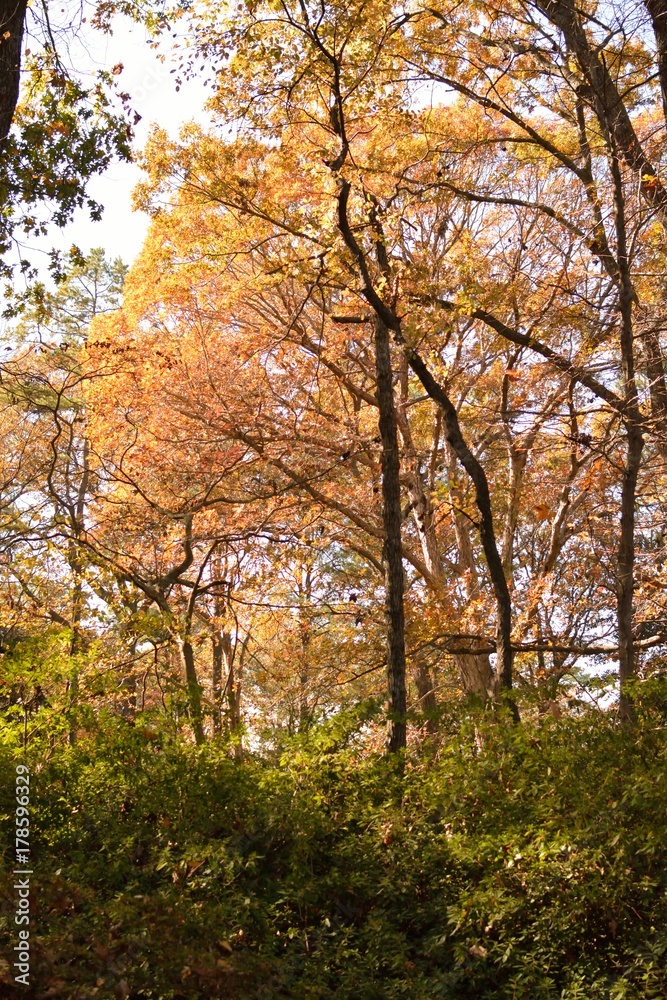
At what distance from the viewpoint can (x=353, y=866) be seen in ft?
13.7

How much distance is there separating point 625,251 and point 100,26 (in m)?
4.35

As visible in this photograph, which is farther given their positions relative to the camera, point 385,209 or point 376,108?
point 376,108

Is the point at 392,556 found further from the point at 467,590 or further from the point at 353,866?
the point at 467,590

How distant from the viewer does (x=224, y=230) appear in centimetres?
921

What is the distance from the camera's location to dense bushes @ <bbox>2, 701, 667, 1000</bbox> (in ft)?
10.8

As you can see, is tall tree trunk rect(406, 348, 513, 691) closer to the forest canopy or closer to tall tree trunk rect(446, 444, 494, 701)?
the forest canopy

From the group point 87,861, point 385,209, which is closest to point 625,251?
point 385,209

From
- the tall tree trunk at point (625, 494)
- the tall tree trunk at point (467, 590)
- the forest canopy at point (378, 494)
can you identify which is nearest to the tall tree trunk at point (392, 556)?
the forest canopy at point (378, 494)

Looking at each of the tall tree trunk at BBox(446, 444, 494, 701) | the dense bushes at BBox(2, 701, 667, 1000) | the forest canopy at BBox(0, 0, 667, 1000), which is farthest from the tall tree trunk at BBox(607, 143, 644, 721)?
the tall tree trunk at BBox(446, 444, 494, 701)

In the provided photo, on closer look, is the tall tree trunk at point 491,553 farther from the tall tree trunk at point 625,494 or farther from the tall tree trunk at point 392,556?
the tall tree trunk at point 625,494

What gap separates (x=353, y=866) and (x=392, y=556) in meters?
2.19

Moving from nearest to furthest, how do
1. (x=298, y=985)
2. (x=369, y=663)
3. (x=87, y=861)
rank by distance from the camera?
(x=298, y=985)
(x=87, y=861)
(x=369, y=663)

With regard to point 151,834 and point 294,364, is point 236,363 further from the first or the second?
point 151,834

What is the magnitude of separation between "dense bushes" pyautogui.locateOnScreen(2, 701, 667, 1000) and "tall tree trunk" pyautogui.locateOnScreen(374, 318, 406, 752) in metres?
0.62
